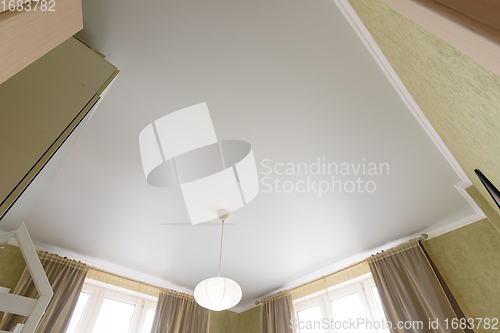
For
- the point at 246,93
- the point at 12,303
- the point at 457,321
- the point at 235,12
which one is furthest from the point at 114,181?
the point at 457,321

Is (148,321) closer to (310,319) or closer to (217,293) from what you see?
(217,293)

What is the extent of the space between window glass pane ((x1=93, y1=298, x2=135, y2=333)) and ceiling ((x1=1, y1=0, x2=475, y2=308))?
57 cm

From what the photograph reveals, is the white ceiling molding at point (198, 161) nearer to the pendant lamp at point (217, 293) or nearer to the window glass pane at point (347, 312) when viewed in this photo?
the pendant lamp at point (217, 293)

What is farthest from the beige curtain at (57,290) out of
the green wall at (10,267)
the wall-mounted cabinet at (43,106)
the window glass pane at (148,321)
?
the wall-mounted cabinet at (43,106)

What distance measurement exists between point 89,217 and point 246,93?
216 cm

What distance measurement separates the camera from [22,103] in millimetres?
880

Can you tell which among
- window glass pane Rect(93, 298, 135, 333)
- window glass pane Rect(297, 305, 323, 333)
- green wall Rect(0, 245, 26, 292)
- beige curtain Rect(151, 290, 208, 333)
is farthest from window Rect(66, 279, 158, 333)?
window glass pane Rect(297, 305, 323, 333)

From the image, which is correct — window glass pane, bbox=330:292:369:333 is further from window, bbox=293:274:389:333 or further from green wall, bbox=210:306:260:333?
green wall, bbox=210:306:260:333

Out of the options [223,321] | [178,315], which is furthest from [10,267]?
[223,321]

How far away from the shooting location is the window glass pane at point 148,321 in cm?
353

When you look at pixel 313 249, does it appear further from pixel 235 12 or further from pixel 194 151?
pixel 235 12

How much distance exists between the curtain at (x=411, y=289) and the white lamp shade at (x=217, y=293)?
172cm

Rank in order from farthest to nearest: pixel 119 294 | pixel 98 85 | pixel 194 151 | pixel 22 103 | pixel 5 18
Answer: pixel 119 294 < pixel 194 151 < pixel 98 85 < pixel 22 103 < pixel 5 18

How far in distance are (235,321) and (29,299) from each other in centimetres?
373
